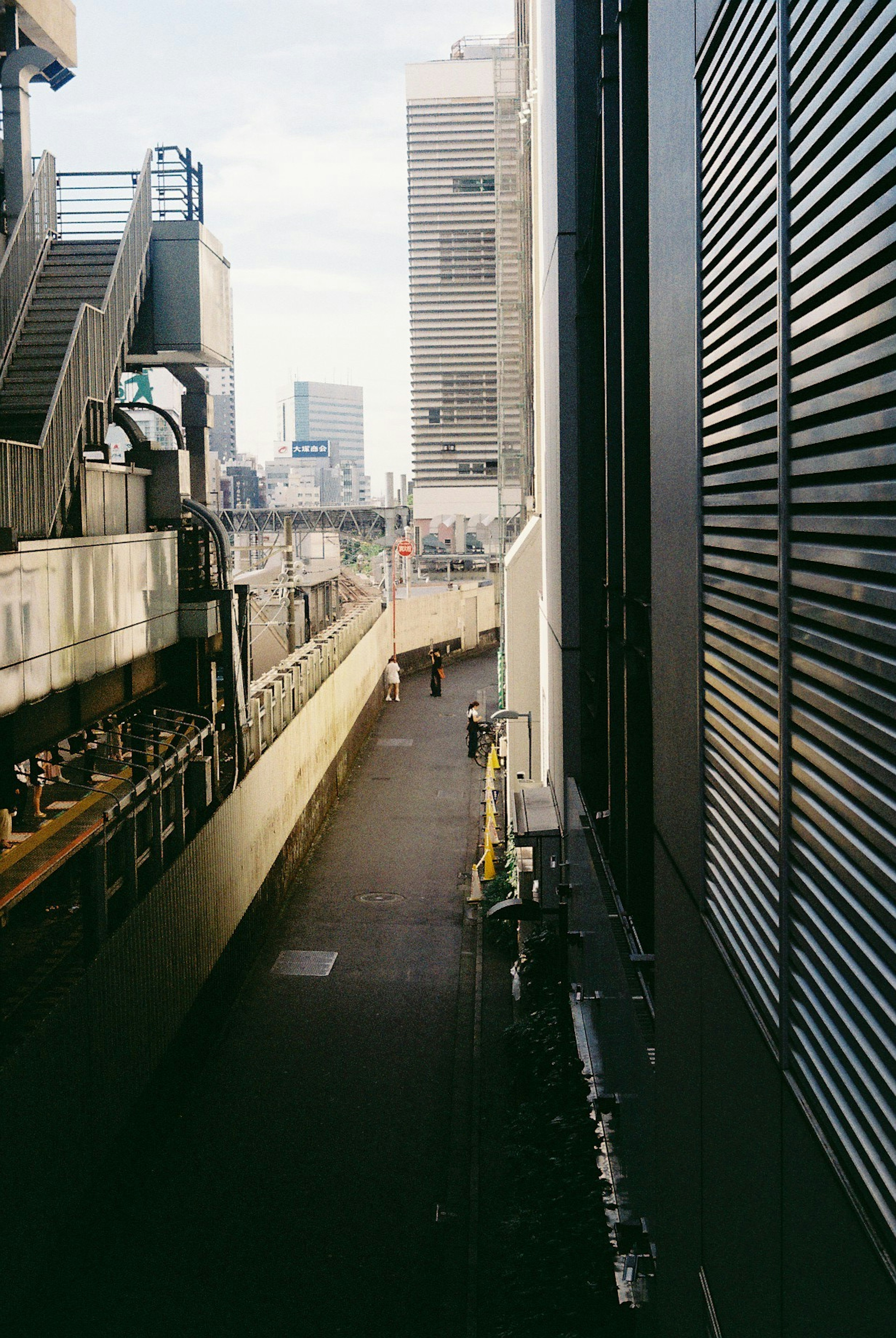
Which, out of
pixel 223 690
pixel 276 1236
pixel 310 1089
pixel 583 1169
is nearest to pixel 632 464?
pixel 583 1169

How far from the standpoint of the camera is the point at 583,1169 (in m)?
9.08

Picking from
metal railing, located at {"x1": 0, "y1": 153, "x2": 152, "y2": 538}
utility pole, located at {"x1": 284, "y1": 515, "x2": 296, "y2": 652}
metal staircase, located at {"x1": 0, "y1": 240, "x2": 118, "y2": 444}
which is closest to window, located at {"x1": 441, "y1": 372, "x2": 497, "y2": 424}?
utility pole, located at {"x1": 284, "y1": 515, "x2": 296, "y2": 652}

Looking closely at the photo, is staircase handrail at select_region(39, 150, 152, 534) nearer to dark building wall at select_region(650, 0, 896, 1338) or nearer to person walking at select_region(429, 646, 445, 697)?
dark building wall at select_region(650, 0, 896, 1338)

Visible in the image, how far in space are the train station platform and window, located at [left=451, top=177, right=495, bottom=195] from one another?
6532 cm

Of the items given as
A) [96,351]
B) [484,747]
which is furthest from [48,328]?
[484,747]

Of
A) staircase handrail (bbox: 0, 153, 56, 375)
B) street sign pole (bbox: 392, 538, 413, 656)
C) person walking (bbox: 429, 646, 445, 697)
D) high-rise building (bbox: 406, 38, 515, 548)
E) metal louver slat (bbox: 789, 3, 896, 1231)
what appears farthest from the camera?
high-rise building (bbox: 406, 38, 515, 548)

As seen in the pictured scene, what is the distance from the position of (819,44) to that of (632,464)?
5353 millimetres

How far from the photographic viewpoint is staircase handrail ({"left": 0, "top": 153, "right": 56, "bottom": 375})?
19.0 meters

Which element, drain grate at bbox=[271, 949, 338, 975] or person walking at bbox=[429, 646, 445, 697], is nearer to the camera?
drain grate at bbox=[271, 949, 338, 975]

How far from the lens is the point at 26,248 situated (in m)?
20.1

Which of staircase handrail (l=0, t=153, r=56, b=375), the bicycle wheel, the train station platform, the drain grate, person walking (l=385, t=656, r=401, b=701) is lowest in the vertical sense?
the train station platform

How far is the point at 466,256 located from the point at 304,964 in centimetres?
6833

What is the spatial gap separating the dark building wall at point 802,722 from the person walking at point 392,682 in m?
38.3

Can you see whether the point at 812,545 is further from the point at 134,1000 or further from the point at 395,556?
the point at 395,556
